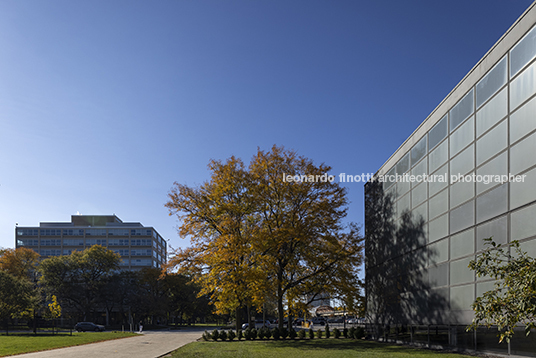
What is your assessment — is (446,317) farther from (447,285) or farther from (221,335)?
(221,335)

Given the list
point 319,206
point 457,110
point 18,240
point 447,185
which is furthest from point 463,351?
point 18,240

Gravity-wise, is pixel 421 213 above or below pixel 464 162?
below

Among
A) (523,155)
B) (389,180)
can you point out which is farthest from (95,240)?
(523,155)

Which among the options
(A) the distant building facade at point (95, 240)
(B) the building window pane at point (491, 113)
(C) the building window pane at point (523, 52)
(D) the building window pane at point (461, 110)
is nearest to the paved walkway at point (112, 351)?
(B) the building window pane at point (491, 113)

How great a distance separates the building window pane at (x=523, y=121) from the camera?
16375 millimetres

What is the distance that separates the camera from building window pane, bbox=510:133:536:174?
1623 cm

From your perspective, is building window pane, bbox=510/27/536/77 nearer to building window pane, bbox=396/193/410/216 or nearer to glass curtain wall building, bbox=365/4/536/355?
glass curtain wall building, bbox=365/4/536/355

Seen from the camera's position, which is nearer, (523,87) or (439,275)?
(523,87)

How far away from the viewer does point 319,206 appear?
112 feet

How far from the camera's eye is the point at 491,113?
63.9ft

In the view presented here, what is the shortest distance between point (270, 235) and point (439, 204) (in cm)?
1271

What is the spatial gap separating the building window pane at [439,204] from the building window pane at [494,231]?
3.76m

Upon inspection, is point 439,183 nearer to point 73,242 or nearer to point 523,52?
point 523,52

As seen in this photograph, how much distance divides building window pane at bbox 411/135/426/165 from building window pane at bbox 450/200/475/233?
18.4 feet
